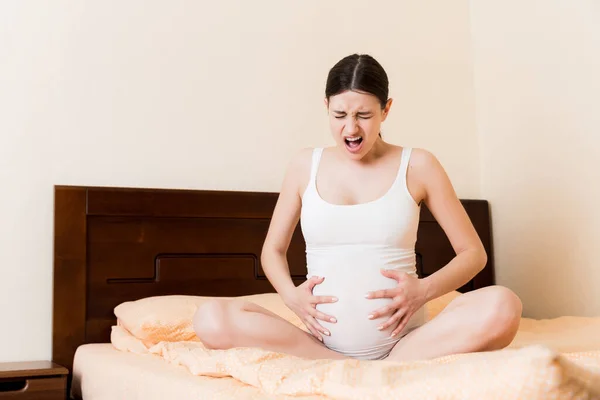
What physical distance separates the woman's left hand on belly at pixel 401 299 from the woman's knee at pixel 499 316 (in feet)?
0.67

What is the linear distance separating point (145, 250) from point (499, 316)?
1.57 meters

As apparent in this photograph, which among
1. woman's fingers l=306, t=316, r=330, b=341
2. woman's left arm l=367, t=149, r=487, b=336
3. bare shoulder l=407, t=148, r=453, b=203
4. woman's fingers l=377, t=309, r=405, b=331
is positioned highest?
bare shoulder l=407, t=148, r=453, b=203

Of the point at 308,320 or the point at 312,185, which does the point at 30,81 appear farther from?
the point at 308,320

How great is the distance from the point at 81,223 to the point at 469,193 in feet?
6.10

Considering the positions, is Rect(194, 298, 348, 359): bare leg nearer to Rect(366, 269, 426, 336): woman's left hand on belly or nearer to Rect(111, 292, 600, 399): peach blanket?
Rect(111, 292, 600, 399): peach blanket

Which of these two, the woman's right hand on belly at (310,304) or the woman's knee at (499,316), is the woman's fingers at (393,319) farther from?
the woman's knee at (499,316)

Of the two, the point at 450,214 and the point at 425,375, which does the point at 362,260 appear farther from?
the point at 425,375

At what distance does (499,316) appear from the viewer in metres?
1.49

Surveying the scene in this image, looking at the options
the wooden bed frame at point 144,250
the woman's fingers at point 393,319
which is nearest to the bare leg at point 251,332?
the woman's fingers at point 393,319

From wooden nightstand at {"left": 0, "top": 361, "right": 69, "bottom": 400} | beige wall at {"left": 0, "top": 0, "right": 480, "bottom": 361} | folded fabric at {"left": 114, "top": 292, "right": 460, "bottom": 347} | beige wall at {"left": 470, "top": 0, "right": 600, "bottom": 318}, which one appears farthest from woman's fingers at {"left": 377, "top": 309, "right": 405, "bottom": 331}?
beige wall at {"left": 470, "top": 0, "right": 600, "bottom": 318}

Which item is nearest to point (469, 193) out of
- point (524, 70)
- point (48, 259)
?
point (524, 70)

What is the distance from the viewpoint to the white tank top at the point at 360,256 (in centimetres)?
171

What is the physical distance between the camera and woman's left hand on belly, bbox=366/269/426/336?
5.47ft

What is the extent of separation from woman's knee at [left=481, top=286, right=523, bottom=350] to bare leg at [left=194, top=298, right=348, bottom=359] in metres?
0.37
